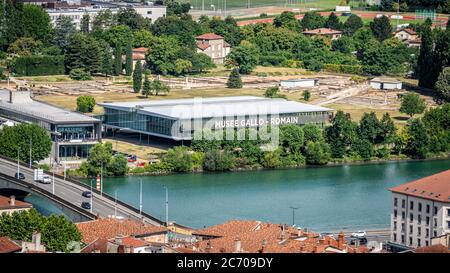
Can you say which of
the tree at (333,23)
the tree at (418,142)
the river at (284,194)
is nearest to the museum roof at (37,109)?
the river at (284,194)

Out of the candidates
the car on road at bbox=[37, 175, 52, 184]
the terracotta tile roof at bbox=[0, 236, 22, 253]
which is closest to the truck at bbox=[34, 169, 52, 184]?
the car on road at bbox=[37, 175, 52, 184]

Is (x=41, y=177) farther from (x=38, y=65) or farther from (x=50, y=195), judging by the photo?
(x=38, y=65)

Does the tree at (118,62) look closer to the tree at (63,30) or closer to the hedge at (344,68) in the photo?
the tree at (63,30)

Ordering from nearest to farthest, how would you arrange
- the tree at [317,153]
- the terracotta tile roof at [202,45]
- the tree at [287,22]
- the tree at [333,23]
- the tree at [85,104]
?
the tree at [317,153] < the tree at [85,104] < the terracotta tile roof at [202,45] < the tree at [287,22] < the tree at [333,23]
